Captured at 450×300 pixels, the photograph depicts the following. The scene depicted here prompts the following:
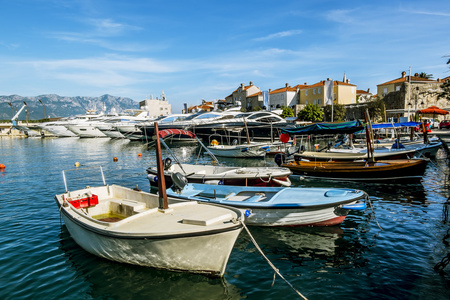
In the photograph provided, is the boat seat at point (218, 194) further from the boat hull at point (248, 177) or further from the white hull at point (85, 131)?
the white hull at point (85, 131)

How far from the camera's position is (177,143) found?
53.0 metres

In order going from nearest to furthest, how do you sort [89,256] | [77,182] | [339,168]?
[89,256]
[339,168]
[77,182]

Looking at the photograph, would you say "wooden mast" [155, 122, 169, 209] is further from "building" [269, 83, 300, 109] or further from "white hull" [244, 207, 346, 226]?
"building" [269, 83, 300, 109]

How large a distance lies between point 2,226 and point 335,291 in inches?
491

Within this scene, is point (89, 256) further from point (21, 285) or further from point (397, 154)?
point (397, 154)

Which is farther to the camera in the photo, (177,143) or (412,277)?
(177,143)

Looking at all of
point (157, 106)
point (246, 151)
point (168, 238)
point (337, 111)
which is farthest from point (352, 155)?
point (157, 106)

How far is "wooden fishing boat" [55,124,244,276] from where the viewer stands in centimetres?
659

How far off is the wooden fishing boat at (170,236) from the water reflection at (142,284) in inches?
9.7

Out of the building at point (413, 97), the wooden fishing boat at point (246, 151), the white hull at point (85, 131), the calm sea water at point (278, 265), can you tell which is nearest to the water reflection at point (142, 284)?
the calm sea water at point (278, 265)

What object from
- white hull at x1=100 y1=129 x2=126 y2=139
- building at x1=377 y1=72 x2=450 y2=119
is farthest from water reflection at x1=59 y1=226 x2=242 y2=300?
white hull at x1=100 y1=129 x2=126 y2=139

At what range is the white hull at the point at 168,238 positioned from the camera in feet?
21.6

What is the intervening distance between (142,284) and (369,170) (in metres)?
14.6

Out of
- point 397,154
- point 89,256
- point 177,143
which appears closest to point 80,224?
point 89,256
